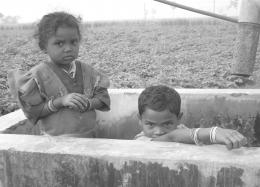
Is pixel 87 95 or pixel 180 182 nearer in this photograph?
pixel 180 182

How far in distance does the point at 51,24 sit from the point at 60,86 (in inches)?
13.3

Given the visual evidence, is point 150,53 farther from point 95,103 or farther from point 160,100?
point 160,100

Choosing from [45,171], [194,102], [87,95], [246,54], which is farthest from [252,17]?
[45,171]

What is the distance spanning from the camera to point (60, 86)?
2104 mm

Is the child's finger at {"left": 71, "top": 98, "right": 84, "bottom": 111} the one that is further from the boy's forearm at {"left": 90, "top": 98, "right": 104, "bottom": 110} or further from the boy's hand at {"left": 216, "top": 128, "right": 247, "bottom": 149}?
the boy's hand at {"left": 216, "top": 128, "right": 247, "bottom": 149}

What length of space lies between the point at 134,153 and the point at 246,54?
1.97m

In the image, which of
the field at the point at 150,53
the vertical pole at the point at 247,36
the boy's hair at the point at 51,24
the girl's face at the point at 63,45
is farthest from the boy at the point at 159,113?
the field at the point at 150,53

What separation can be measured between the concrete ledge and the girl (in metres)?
0.37

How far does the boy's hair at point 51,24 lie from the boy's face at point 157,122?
642 millimetres

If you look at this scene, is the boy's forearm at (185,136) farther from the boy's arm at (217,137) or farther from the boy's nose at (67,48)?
the boy's nose at (67,48)

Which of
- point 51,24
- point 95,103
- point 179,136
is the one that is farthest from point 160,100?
point 51,24

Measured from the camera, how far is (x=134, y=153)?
1444 mm

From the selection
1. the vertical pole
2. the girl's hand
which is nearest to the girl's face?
the girl's hand

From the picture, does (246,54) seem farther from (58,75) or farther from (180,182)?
(180,182)
